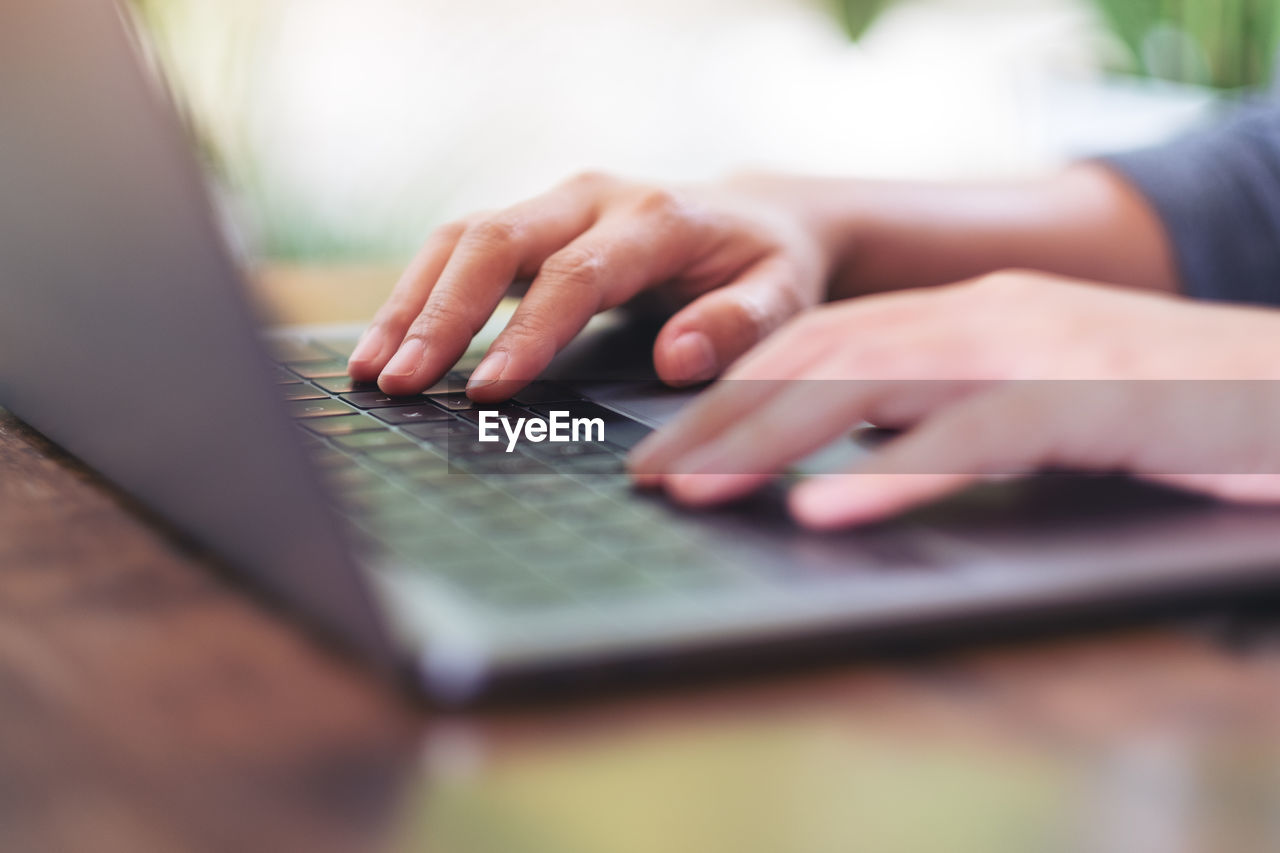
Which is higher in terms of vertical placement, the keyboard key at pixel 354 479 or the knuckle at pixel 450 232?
the knuckle at pixel 450 232

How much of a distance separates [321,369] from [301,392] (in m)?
0.06

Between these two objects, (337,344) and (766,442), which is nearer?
(766,442)

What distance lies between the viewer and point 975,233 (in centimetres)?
81

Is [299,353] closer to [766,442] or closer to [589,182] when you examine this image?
[589,182]

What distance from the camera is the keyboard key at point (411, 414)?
45 centimetres

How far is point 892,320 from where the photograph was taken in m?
0.43

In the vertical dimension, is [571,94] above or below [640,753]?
below

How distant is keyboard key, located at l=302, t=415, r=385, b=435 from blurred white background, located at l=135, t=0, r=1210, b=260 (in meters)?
1.95

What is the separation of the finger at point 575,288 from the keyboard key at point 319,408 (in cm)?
6

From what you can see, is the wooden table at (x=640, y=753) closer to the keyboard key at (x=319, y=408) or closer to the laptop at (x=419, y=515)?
the laptop at (x=419, y=515)

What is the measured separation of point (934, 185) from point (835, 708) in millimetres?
662

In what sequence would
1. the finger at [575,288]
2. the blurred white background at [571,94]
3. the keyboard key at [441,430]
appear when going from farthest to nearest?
the blurred white background at [571,94]
the finger at [575,288]
the keyboard key at [441,430]

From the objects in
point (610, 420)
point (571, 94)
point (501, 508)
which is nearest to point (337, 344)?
point (610, 420)

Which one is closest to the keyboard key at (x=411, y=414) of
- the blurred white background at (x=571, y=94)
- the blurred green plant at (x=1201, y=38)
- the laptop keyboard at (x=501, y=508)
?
the laptop keyboard at (x=501, y=508)
